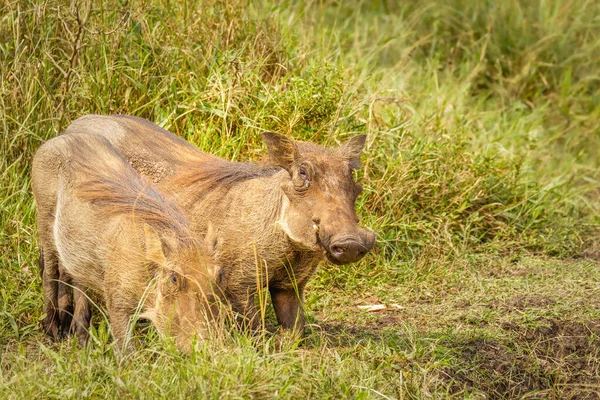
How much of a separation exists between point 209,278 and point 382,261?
206 cm

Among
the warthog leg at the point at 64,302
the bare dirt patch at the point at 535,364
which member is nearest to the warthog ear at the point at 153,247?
the warthog leg at the point at 64,302

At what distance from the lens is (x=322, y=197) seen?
4148 mm

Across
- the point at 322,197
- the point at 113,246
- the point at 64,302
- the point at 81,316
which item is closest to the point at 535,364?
the point at 322,197

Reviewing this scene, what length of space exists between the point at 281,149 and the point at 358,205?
1.48 m

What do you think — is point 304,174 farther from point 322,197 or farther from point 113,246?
point 113,246

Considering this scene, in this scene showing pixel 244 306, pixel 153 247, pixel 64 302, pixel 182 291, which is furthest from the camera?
Result: pixel 64 302

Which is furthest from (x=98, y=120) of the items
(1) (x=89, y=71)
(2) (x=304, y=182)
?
(2) (x=304, y=182)

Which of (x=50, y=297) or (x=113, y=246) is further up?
(x=113, y=246)

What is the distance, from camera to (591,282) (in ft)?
18.3

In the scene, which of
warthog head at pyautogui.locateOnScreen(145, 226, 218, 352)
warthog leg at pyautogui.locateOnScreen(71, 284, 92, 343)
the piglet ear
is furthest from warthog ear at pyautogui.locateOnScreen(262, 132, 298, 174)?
warthog leg at pyautogui.locateOnScreen(71, 284, 92, 343)

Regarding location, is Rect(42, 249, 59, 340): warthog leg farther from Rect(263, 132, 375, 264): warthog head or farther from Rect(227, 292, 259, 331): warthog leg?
Rect(263, 132, 375, 264): warthog head

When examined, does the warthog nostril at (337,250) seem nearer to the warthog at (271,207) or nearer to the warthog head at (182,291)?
the warthog at (271,207)

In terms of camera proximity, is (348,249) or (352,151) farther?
(352,151)

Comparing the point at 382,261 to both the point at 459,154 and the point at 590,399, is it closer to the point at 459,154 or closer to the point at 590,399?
the point at 459,154
